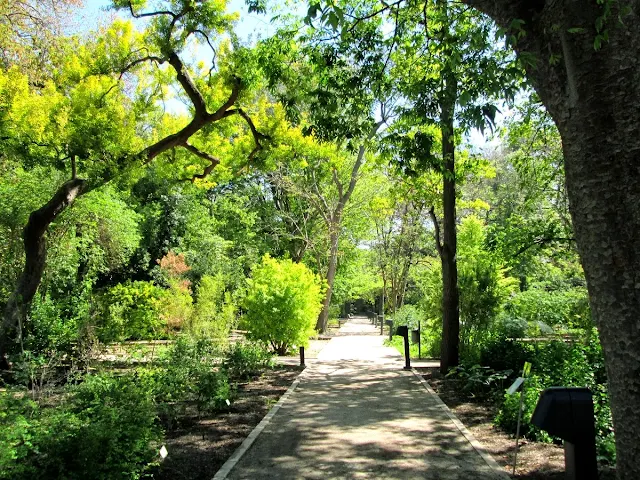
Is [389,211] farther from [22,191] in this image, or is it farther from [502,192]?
[22,191]

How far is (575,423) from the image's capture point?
412 cm

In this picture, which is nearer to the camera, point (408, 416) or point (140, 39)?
point (408, 416)

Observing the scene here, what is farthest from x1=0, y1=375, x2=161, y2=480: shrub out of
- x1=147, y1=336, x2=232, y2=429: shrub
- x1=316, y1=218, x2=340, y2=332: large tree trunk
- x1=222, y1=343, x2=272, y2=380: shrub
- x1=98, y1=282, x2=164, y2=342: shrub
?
x1=316, y1=218, x2=340, y2=332: large tree trunk

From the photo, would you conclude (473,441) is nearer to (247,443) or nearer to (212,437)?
(247,443)

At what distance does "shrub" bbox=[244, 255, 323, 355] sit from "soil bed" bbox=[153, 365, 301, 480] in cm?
449

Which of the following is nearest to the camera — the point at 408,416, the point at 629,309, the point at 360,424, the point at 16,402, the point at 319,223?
the point at 629,309

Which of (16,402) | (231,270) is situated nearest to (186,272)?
(231,270)

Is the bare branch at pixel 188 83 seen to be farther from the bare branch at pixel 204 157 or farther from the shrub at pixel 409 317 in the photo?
the shrub at pixel 409 317

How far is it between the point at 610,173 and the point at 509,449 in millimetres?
4160

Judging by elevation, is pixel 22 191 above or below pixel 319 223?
below

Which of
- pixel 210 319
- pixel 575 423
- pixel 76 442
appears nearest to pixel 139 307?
pixel 210 319

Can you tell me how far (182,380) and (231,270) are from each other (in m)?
19.4

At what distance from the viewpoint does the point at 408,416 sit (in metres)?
7.93

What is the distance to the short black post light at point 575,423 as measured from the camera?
4.10 meters
